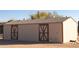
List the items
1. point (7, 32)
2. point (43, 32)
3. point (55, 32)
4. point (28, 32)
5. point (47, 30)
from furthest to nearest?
point (7, 32)
point (28, 32)
point (43, 32)
point (47, 30)
point (55, 32)

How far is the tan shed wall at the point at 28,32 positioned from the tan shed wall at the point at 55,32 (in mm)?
1774

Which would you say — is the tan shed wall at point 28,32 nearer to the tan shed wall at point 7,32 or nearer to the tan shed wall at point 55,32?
the tan shed wall at point 55,32

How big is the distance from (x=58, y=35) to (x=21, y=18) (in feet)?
25.1

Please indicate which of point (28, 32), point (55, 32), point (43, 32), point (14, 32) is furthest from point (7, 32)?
point (55, 32)

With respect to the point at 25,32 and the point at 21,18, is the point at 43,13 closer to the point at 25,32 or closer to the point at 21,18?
the point at 21,18

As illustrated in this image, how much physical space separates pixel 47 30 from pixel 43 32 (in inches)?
24.6

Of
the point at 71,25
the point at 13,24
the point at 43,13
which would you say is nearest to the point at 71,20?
the point at 71,25

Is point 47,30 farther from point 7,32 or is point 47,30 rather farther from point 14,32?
point 7,32

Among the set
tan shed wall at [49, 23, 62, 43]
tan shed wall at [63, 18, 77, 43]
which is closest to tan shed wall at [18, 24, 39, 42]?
tan shed wall at [49, 23, 62, 43]

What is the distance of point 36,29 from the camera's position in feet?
84.3

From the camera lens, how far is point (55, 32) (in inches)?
949

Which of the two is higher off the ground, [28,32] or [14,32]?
[28,32]

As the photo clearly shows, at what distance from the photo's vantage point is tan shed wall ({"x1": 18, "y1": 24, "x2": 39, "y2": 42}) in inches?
1011

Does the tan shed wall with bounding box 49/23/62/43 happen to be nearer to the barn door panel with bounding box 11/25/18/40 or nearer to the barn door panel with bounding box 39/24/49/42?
the barn door panel with bounding box 39/24/49/42
